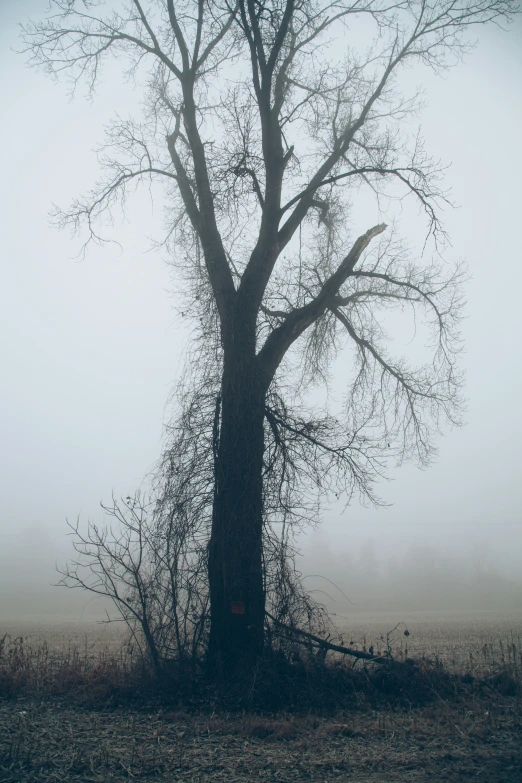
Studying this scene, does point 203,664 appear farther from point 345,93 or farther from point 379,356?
point 345,93

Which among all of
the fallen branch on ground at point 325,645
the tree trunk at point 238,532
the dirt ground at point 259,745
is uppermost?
the tree trunk at point 238,532

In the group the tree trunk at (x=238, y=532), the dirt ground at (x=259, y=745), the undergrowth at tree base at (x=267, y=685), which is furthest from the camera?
the tree trunk at (x=238, y=532)

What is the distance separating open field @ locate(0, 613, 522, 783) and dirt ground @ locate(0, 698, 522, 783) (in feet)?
0.03

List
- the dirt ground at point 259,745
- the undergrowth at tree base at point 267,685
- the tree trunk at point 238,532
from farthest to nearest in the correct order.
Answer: the tree trunk at point 238,532 < the undergrowth at tree base at point 267,685 < the dirt ground at point 259,745

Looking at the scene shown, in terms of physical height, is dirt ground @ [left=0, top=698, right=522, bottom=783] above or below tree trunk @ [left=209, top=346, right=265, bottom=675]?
below

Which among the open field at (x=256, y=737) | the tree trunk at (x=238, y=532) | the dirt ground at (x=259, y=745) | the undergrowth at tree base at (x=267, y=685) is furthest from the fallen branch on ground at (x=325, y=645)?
the dirt ground at (x=259, y=745)

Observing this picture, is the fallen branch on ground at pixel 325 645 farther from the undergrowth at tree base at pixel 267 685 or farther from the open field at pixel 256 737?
the open field at pixel 256 737

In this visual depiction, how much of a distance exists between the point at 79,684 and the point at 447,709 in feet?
13.5

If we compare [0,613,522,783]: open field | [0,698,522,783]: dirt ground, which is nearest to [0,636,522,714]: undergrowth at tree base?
[0,613,522,783]: open field

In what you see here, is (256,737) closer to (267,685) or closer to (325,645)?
(267,685)

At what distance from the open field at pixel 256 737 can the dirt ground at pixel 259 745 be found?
0.01 m

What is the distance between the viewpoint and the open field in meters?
4.31

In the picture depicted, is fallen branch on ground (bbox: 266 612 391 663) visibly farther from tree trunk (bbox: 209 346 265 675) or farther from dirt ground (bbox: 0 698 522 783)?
dirt ground (bbox: 0 698 522 783)

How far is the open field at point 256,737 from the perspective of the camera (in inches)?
170
